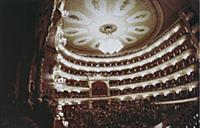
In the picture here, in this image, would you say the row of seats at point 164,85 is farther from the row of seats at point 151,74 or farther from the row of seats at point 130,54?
the row of seats at point 130,54

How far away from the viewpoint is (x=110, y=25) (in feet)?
42.7

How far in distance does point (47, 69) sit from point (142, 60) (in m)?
9.32

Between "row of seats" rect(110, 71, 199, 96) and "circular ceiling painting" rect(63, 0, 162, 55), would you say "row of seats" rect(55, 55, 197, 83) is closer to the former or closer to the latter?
"row of seats" rect(110, 71, 199, 96)

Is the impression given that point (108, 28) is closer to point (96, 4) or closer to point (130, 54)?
point (96, 4)

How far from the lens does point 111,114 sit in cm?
1333

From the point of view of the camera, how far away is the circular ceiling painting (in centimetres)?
1173

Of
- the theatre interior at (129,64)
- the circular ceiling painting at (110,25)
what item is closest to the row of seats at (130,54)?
the theatre interior at (129,64)

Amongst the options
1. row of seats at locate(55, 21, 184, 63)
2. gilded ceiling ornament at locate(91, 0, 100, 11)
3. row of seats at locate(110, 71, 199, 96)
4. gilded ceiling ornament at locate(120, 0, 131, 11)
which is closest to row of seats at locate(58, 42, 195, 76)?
row of seats at locate(55, 21, 184, 63)

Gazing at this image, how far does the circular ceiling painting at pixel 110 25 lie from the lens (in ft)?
38.5

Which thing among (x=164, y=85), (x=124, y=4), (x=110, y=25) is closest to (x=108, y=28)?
(x=110, y=25)

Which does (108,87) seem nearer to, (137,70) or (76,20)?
→ (137,70)

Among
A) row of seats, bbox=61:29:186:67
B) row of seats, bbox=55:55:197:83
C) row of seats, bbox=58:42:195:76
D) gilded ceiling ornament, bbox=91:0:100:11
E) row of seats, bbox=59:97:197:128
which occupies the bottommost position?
row of seats, bbox=59:97:197:128

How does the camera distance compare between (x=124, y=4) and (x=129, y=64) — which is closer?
(x=124, y=4)

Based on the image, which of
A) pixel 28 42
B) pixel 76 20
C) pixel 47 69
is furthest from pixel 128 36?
pixel 28 42
